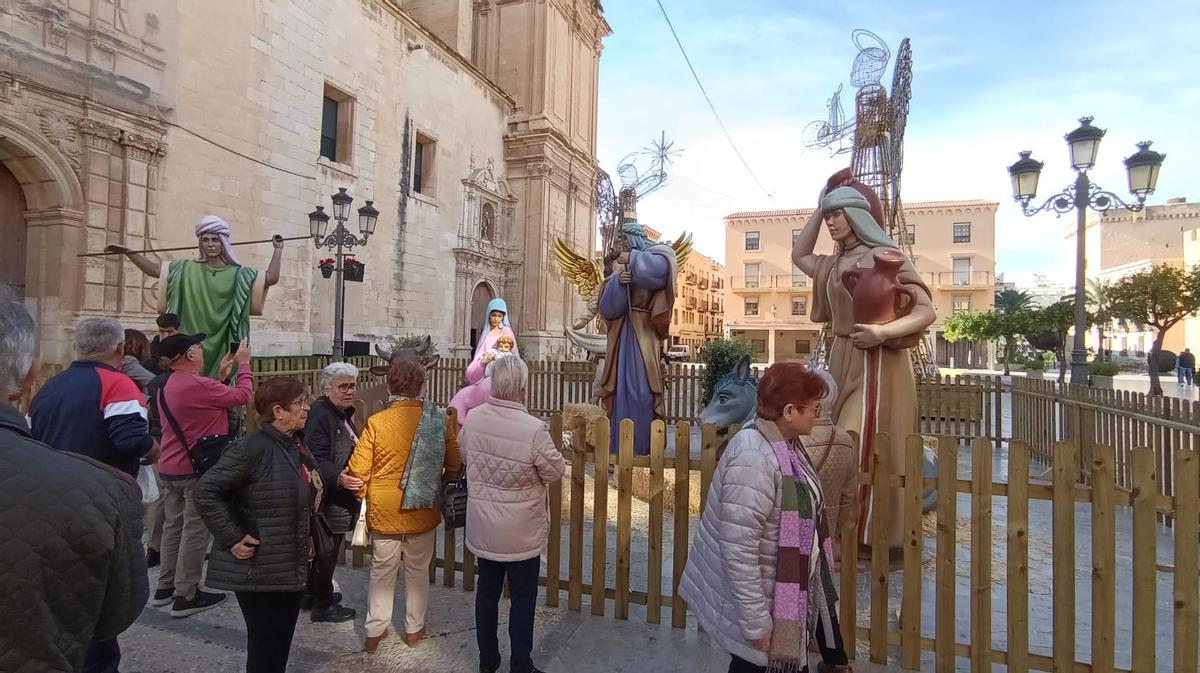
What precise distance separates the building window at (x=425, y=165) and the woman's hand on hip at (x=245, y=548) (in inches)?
713

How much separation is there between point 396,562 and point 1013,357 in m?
37.2

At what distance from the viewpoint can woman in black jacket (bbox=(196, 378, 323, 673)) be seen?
2410 mm

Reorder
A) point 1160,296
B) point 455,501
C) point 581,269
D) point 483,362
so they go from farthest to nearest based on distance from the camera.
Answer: point 1160,296
point 581,269
point 483,362
point 455,501

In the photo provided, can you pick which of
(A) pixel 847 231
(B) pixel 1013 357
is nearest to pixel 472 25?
(A) pixel 847 231

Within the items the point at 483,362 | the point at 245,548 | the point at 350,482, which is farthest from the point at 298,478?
the point at 483,362

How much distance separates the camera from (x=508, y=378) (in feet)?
9.26

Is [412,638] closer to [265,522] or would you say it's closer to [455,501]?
[455,501]

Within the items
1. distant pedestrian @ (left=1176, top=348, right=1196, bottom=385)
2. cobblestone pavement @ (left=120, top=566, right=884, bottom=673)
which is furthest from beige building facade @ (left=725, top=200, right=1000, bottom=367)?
cobblestone pavement @ (left=120, top=566, right=884, bottom=673)

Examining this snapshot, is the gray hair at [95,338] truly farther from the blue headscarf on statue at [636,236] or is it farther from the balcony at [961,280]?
the balcony at [961,280]

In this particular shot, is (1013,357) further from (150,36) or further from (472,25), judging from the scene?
(150,36)

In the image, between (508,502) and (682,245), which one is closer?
(508,502)

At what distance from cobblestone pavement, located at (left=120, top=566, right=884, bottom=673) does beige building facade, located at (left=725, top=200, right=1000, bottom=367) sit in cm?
3997

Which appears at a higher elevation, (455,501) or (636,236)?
(636,236)

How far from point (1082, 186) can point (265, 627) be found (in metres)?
11.4
